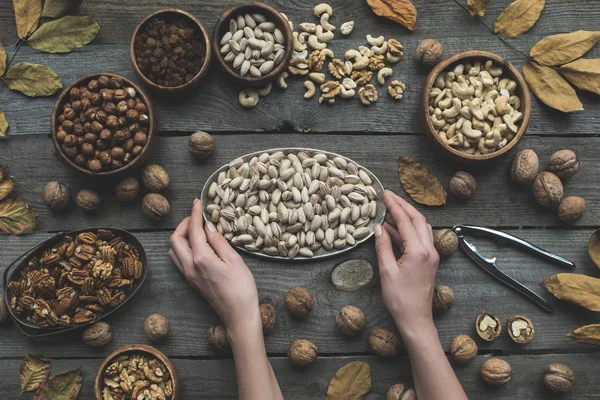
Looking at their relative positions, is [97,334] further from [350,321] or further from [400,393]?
[400,393]

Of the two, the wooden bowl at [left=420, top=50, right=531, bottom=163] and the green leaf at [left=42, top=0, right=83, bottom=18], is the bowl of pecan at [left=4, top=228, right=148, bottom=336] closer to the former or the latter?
the green leaf at [left=42, top=0, right=83, bottom=18]

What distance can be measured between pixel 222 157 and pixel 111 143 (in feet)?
0.90

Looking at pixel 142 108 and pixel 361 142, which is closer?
pixel 142 108

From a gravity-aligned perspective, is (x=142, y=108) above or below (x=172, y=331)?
above

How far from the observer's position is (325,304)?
4.68 ft

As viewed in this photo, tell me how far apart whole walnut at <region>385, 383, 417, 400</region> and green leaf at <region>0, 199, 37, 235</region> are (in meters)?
0.98

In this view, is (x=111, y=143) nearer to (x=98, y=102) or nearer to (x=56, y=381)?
(x=98, y=102)

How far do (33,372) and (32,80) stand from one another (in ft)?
2.38

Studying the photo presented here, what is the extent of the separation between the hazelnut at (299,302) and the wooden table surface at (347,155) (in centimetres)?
4

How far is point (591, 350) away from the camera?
1.44 metres

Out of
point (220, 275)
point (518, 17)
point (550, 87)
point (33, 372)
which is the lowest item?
point (33, 372)

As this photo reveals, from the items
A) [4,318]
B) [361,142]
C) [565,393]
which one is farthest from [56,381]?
[565,393]

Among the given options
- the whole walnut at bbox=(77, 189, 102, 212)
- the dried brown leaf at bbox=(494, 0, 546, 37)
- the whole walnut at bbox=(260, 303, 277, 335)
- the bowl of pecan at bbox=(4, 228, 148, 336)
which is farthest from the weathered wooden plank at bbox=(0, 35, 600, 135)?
the whole walnut at bbox=(260, 303, 277, 335)

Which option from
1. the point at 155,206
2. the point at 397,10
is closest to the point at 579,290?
the point at 397,10
